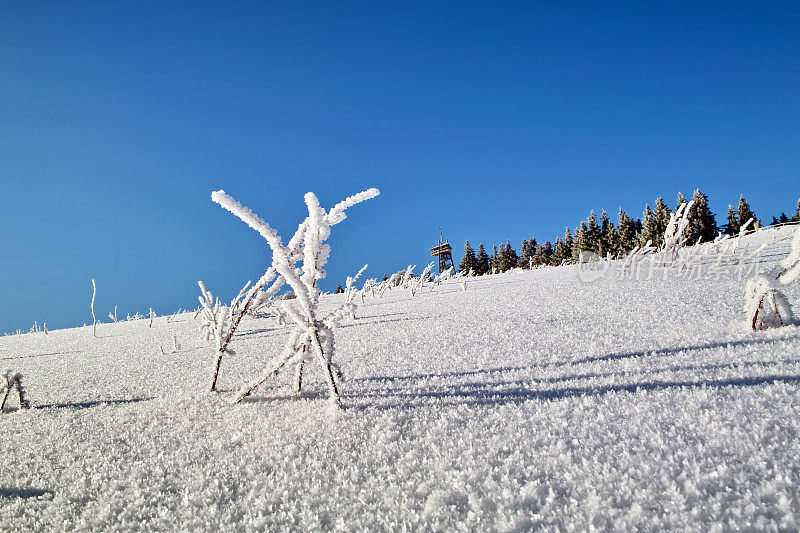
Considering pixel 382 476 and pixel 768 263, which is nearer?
pixel 382 476

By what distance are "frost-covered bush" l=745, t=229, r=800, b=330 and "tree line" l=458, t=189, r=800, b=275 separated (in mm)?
28067

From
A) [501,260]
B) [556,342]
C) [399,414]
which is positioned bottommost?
[399,414]

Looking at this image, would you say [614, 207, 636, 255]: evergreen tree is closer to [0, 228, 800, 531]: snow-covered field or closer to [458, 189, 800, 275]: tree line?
[458, 189, 800, 275]: tree line

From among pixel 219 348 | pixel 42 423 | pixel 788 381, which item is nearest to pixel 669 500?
pixel 788 381

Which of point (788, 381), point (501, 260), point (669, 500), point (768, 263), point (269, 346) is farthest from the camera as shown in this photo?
point (501, 260)

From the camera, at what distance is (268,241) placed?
4.86 feet

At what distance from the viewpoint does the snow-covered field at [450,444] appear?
882mm

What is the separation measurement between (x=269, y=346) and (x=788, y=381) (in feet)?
10.8

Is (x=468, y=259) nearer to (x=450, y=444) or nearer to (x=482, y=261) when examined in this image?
(x=482, y=261)

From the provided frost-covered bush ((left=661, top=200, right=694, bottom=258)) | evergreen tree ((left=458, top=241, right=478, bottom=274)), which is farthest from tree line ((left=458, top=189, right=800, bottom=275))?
frost-covered bush ((left=661, top=200, right=694, bottom=258))

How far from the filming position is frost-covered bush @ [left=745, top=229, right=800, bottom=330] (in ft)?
6.99

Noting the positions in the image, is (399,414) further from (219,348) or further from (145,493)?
(219,348)

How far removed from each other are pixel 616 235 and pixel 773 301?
4379 cm

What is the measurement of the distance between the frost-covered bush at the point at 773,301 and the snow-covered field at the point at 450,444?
111 millimetres
